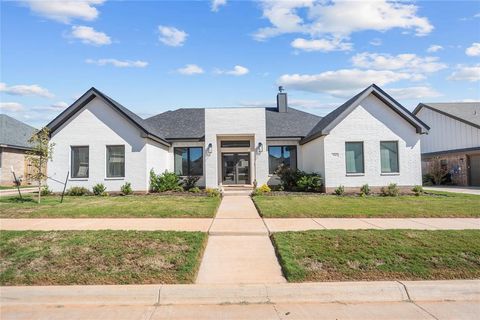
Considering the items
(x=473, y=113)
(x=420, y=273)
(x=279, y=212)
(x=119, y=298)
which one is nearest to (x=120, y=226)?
(x=119, y=298)

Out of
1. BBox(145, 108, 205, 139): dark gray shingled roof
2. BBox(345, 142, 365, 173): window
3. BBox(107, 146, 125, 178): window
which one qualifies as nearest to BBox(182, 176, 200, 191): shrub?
BBox(145, 108, 205, 139): dark gray shingled roof

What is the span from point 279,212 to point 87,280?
6750mm

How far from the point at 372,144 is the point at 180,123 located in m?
12.9

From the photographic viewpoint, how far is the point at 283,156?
22.8 meters

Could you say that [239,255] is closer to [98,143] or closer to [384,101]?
[98,143]

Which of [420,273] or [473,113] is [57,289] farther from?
[473,113]

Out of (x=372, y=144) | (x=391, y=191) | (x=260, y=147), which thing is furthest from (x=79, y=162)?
(x=391, y=191)

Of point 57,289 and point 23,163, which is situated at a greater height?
point 23,163

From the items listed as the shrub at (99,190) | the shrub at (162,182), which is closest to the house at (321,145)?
the shrub at (99,190)

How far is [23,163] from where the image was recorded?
2856cm

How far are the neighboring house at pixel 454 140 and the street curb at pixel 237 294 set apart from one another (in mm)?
24445

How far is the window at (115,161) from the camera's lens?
61.0 feet

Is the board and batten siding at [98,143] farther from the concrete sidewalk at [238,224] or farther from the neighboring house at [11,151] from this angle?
the neighboring house at [11,151]

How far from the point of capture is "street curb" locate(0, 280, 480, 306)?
5.06 m
